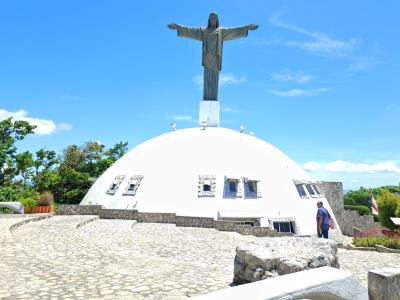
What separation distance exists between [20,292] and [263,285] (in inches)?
203

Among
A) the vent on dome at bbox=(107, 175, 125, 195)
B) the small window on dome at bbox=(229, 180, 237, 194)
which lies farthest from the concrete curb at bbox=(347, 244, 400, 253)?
the vent on dome at bbox=(107, 175, 125, 195)

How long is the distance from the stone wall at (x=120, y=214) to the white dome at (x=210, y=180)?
2.04 m

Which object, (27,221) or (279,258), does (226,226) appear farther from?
(279,258)

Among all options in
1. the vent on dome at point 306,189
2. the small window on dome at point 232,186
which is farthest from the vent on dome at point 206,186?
the vent on dome at point 306,189

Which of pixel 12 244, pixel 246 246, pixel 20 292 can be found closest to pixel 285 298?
pixel 246 246

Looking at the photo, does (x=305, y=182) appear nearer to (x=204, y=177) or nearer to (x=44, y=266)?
(x=204, y=177)

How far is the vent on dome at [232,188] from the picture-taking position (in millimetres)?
24109

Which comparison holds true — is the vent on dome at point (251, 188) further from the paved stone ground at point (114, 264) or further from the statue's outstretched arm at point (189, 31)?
the statue's outstretched arm at point (189, 31)

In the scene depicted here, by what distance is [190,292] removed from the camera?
7.21 m

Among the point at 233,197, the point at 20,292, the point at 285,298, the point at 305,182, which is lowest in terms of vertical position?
the point at 20,292

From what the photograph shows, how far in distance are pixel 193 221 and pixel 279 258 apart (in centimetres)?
1392

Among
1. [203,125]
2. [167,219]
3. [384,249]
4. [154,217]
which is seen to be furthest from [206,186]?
[384,249]

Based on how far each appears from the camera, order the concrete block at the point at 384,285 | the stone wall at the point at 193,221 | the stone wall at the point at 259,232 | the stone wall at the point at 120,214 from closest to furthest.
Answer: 1. the concrete block at the point at 384,285
2. the stone wall at the point at 259,232
3. the stone wall at the point at 193,221
4. the stone wall at the point at 120,214

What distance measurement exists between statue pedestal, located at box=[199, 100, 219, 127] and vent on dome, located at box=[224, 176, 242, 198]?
8422 millimetres
